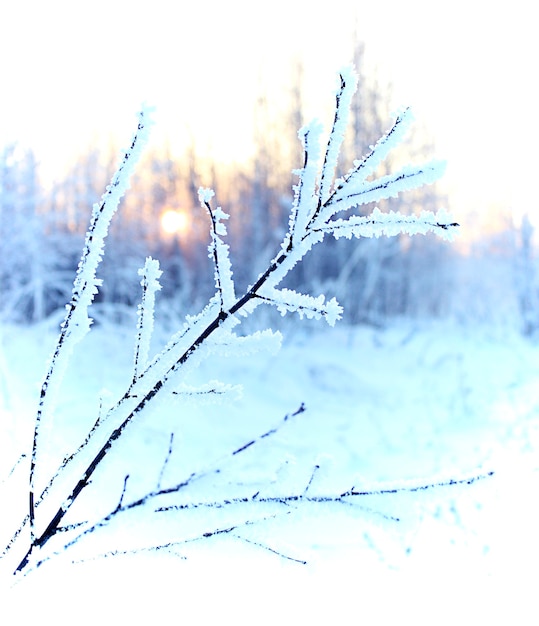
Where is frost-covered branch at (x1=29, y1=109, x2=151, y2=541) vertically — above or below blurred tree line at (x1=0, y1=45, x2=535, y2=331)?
below

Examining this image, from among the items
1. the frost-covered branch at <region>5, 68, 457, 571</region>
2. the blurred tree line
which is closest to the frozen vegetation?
the frost-covered branch at <region>5, 68, 457, 571</region>

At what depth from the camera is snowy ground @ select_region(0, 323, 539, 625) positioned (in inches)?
78.0

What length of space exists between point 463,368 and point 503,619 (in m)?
6.61

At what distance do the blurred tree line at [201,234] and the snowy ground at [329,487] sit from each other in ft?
7.78

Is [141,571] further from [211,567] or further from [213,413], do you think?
[213,413]

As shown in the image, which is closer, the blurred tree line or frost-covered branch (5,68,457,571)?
frost-covered branch (5,68,457,571)

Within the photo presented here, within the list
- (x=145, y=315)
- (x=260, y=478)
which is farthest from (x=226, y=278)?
(x=260, y=478)

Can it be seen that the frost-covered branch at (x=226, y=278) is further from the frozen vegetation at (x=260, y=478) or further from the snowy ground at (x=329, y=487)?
the snowy ground at (x=329, y=487)

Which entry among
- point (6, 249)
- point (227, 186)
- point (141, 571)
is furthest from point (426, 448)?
point (227, 186)

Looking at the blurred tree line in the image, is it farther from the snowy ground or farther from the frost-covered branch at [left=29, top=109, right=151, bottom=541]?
the frost-covered branch at [left=29, top=109, right=151, bottom=541]

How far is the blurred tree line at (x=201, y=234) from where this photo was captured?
9023mm

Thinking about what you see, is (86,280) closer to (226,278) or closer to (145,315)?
(145,315)

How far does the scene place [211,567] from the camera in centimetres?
246

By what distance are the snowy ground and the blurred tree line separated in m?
2.37
